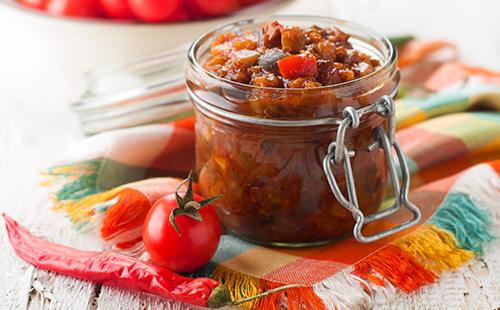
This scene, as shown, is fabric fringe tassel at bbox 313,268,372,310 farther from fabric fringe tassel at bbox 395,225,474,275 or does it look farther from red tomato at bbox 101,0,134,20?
red tomato at bbox 101,0,134,20

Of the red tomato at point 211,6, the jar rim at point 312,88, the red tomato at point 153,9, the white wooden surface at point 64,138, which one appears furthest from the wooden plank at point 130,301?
the red tomato at point 211,6

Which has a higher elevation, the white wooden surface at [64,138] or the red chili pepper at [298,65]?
the red chili pepper at [298,65]

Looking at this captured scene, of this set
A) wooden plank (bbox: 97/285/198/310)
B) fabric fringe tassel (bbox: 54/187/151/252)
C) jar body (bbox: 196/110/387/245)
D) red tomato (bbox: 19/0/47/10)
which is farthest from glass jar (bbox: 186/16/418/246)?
red tomato (bbox: 19/0/47/10)

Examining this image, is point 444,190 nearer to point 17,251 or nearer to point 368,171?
point 368,171

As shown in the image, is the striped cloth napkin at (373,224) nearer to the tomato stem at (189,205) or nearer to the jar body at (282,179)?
the jar body at (282,179)

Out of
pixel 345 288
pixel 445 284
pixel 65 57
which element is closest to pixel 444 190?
pixel 445 284
